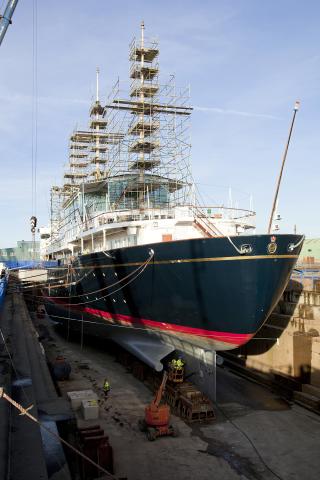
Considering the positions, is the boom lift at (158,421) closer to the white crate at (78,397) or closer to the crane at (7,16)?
the white crate at (78,397)

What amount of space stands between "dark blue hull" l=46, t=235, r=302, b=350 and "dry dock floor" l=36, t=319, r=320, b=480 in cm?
222

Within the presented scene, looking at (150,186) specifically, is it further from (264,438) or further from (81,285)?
(264,438)

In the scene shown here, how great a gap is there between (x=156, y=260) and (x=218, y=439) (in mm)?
5883

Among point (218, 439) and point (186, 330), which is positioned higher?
point (186, 330)

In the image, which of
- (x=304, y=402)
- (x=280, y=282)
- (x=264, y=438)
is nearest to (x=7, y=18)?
(x=280, y=282)

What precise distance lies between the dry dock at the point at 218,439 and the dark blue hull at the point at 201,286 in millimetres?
2183

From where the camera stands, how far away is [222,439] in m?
10.9

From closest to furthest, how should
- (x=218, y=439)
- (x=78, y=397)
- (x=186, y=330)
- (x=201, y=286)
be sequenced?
1. (x=218, y=439)
2. (x=78, y=397)
3. (x=201, y=286)
4. (x=186, y=330)

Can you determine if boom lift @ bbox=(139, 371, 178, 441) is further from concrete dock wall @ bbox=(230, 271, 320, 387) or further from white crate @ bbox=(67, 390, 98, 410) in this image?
concrete dock wall @ bbox=(230, 271, 320, 387)

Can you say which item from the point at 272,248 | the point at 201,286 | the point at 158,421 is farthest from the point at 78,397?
the point at 272,248

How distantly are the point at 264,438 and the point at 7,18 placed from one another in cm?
1467

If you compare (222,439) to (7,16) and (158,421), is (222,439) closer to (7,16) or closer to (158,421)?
(158,421)

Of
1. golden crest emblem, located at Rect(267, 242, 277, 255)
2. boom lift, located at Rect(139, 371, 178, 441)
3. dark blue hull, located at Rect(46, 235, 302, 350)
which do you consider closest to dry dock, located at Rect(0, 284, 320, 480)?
boom lift, located at Rect(139, 371, 178, 441)

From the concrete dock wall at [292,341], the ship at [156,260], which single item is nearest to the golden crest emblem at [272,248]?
the ship at [156,260]
